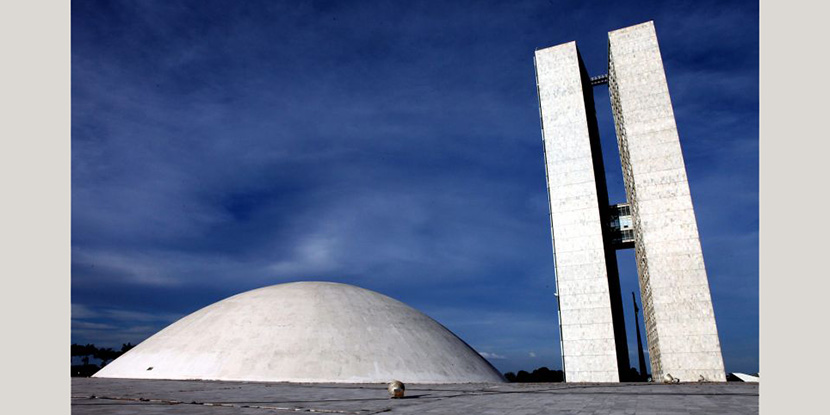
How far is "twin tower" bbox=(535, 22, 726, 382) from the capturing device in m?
43.2

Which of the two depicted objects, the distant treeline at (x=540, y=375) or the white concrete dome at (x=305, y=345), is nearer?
the white concrete dome at (x=305, y=345)

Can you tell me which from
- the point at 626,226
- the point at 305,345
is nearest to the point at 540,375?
the point at 626,226

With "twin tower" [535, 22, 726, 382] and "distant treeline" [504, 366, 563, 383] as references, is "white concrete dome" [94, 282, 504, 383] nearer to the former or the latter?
"twin tower" [535, 22, 726, 382]

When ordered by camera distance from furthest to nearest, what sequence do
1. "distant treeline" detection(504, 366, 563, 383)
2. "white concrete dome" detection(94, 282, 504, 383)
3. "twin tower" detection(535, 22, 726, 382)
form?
1. "distant treeline" detection(504, 366, 563, 383)
2. "twin tower" detection(535, 22, 726, 382)
3. "white concrete dome" detection(94, 282, 504, 383)

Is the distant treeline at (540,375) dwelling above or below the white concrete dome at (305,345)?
below

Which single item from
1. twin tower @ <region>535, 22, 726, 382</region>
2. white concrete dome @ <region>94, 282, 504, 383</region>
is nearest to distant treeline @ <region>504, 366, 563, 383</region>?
twin tower @ <region>535, 22, 726, 382</region>

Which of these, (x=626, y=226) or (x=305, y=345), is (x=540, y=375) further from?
(x=305, y=345)

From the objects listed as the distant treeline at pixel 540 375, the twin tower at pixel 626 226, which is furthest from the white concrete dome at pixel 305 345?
the distant treeline at pixel 540 375

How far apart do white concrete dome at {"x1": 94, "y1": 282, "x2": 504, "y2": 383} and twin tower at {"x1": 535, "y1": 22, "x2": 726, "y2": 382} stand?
12.2 metres

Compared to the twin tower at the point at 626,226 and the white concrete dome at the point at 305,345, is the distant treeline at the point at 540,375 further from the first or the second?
the white concrete dome at the point at 305,345

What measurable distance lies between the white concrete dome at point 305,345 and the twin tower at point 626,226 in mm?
12199

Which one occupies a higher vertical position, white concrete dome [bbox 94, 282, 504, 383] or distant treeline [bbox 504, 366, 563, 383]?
white concrete dome [bbox 94, 282, 504, 383]

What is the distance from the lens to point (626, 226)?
55.4 meters

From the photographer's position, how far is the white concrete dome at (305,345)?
3300 centimetres
